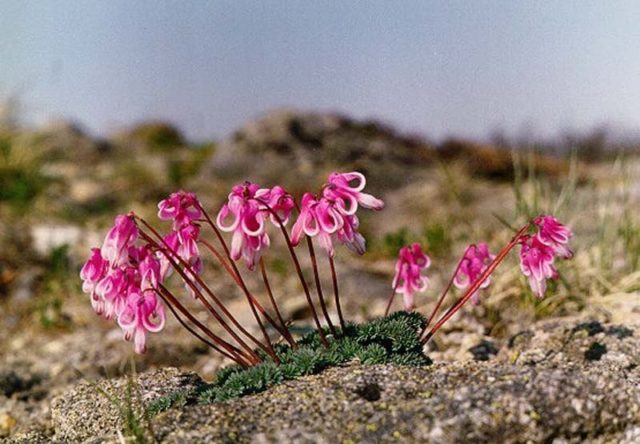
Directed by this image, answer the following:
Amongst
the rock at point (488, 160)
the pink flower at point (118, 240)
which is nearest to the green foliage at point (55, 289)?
the pink flower at point (118, 240)

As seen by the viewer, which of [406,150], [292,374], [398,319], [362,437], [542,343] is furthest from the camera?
[406,150]

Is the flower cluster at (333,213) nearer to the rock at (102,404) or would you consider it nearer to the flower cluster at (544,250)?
the flower cluster at (544,250)

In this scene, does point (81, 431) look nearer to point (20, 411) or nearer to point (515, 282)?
point (20, 411)

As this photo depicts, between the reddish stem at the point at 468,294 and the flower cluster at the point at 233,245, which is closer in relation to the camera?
the flower cluster at the point at 233,245

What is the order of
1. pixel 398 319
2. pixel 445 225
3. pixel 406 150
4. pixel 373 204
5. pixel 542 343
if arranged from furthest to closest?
pixel 406 150 < pixel 445 225 < pixel 542 343 < pixel 398 319 < pixel 373 204

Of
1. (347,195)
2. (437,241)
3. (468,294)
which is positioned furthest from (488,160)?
(347,195)

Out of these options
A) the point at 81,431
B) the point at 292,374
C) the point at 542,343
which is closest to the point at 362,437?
the point at 292,374
